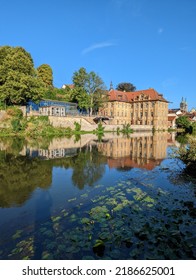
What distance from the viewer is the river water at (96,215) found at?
5.02 metres

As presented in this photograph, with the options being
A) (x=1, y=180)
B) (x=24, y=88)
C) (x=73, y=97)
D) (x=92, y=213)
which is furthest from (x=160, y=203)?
(x=73, y=97)

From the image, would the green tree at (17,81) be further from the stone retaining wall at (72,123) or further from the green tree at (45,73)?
the green tree at (45,73)

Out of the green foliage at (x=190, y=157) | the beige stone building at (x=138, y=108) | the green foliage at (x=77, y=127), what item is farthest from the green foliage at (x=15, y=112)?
the beige stone building at (x=138, y=108)

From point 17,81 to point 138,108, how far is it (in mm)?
49411

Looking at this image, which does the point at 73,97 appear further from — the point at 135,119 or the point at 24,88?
the point at 135,119

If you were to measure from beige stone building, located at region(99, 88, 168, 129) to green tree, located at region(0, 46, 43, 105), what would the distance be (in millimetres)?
33925

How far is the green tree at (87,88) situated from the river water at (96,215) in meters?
47.2

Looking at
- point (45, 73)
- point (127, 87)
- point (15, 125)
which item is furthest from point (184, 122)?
point (15, 125)

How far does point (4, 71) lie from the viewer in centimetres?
4138

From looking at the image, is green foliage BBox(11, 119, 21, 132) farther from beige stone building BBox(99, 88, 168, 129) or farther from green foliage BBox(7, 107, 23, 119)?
beige stone building BBox(99, 88, 168, 129)

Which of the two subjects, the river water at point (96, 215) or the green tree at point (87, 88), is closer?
the river water at point (96, 215)

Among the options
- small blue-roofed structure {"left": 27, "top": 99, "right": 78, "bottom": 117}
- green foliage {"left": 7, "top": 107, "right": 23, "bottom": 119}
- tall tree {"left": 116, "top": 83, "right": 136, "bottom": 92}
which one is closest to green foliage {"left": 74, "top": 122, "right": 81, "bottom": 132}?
small blue-roofed structure {"left": 27, "top": 99, "right": 78, "bottom": 117}

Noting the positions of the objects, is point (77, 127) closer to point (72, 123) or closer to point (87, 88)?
point (72, 123)

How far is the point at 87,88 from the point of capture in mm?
59406
